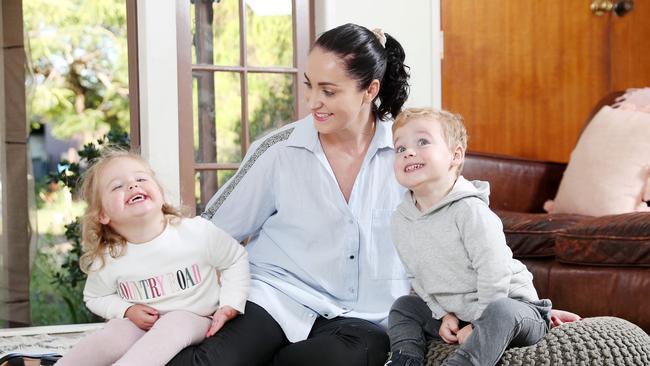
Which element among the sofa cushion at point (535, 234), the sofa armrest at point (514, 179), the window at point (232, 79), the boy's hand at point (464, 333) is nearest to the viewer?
the boy's hand at point (464, 333)

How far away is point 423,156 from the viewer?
1963mm

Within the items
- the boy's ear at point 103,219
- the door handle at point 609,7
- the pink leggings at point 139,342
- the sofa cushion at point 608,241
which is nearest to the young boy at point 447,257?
the pink leggings at point 139,342

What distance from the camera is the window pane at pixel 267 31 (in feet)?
12.7

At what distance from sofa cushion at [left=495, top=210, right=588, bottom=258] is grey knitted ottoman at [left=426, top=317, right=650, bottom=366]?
1.05 metres

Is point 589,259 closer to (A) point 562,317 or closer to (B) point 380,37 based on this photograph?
(A) point 562,317

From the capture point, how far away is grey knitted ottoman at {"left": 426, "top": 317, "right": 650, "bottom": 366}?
1837mm

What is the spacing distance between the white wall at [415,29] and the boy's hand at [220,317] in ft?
7.10

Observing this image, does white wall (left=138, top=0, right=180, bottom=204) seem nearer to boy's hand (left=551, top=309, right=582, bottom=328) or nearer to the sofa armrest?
the sofa armrest

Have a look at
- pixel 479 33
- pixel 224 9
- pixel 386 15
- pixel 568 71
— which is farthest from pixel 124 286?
pixel 568 71

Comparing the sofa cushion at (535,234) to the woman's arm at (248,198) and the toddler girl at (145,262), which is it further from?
the toddler girl at (145,262)

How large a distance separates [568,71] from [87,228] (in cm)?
319

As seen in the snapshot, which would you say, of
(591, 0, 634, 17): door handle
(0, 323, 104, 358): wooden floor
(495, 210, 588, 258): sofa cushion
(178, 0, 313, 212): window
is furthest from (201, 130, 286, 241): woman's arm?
(591, 0, 634, 17): door handle

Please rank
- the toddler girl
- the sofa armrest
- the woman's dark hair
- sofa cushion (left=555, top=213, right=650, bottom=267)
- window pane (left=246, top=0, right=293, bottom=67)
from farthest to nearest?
1. window pane (left=246, top=0, right=293, bottom=67)
2. the sofa armrest
3. sofa cushion (left=555, top=213, right=650, bottom=267)
4. the woman's dark hair
5. the toddler girl

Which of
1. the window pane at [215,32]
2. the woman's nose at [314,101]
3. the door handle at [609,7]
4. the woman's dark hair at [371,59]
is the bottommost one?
the woman's nose at [314,101]
